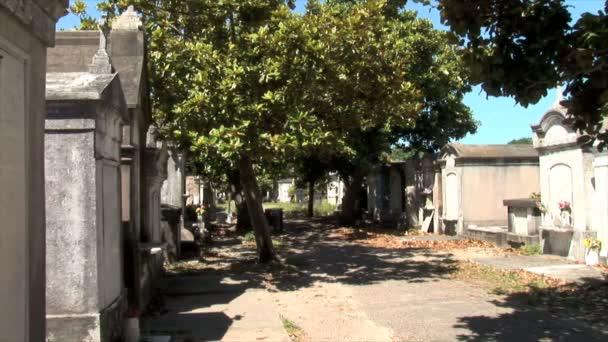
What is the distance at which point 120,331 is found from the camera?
246 inches

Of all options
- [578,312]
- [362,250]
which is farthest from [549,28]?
[362,250]

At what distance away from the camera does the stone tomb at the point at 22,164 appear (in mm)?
2889

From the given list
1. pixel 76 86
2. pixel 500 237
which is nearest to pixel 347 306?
pixel 76 86

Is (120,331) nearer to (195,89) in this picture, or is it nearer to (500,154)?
(195,89)

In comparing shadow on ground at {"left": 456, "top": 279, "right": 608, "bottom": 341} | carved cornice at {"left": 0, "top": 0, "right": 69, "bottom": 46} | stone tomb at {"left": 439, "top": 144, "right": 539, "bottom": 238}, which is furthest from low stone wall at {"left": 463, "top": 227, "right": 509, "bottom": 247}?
carved cornice at {"left": 0, "top": 0, "right": 69, "bottom": 46}

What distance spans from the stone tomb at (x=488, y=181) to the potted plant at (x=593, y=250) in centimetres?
739

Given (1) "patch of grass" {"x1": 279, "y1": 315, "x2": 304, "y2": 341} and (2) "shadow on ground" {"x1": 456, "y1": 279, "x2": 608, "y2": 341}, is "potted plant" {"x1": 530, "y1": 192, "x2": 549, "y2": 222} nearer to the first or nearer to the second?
(2) "shadow on ground" {"x1": 456, "y1": 279, "x2": 608, "y2": 341}

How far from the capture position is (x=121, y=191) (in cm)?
718

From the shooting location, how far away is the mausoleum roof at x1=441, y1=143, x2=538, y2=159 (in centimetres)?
1947

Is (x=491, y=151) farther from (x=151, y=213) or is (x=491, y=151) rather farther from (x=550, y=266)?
(x=151, y=213)

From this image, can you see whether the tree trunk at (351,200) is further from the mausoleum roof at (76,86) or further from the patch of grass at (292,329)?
the mausoleum roof at (76,86)

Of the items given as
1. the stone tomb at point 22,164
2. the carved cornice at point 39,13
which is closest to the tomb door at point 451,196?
the carved cornice at point 39,13

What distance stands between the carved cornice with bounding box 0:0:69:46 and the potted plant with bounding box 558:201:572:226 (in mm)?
12368

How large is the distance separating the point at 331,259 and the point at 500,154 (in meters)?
8.23
